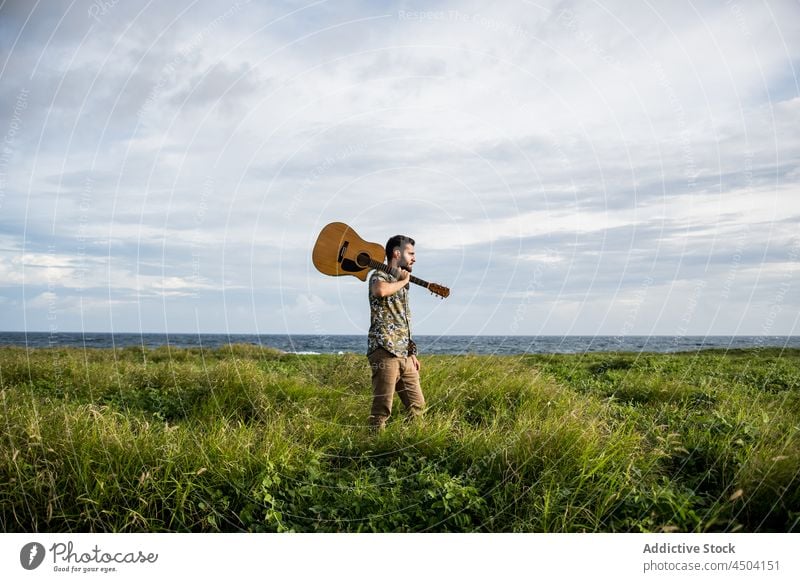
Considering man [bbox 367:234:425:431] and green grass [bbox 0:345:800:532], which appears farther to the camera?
man [bbox 367:234:425:431]

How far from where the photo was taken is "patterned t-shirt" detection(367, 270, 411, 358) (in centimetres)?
611

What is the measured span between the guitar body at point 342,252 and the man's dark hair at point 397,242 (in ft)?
0.31

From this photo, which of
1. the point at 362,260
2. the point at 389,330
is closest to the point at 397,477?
the point at 389,330

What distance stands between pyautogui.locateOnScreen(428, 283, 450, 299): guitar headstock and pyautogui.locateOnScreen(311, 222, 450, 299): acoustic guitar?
650mm

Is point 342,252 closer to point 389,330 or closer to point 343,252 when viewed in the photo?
point 343,252
